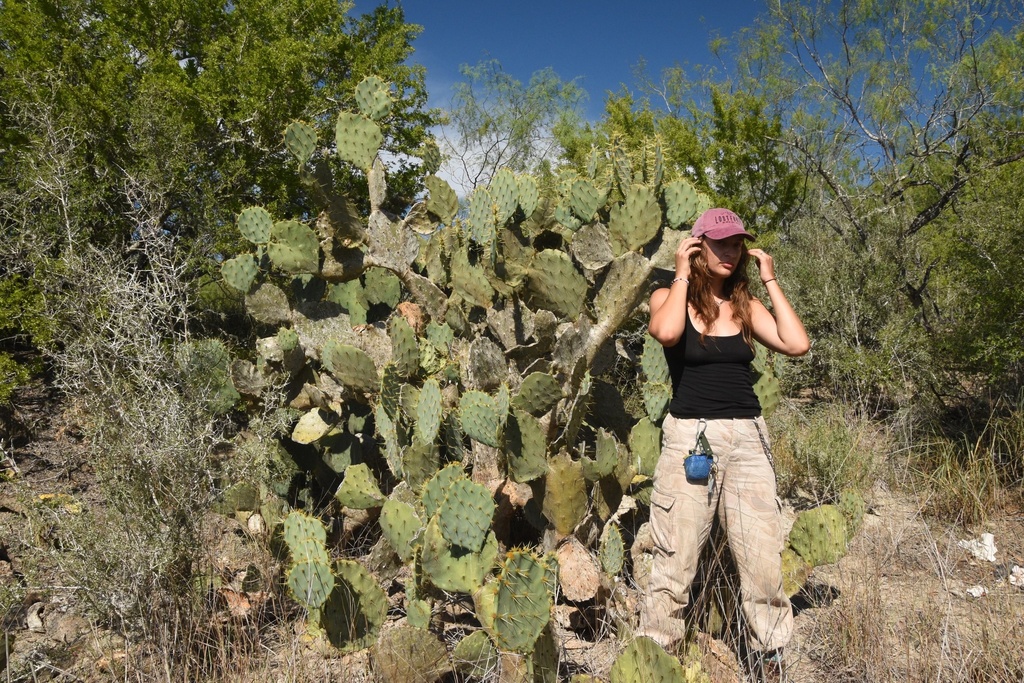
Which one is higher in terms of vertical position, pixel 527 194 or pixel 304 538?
pixel 527 194

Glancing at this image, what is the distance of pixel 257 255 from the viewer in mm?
4578

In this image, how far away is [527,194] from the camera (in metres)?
3.42

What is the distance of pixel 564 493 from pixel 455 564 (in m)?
0.61

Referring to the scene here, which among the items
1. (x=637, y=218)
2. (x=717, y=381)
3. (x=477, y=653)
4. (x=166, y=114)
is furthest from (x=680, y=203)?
(x=166, y=114)

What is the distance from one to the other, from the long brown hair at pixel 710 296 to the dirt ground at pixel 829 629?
1.10 meters

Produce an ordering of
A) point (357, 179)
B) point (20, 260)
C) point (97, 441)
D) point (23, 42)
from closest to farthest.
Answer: point (97, 441) → point (20, 260) → point (23, 42) → point (357, 179)

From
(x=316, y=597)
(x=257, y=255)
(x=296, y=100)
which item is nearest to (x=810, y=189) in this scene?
(x=296, y=100)

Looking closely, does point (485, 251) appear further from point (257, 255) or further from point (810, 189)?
point (810, 189)

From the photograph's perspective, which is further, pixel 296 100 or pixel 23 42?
pixel 296 100

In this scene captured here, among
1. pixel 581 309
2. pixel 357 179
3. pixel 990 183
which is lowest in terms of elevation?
pixel 581 309

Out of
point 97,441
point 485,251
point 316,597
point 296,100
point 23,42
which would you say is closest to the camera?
point 316,597

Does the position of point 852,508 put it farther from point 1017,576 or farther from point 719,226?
point 719,226

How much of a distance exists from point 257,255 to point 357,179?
464cm

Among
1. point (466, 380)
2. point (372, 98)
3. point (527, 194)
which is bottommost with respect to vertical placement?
point (466, 380)
